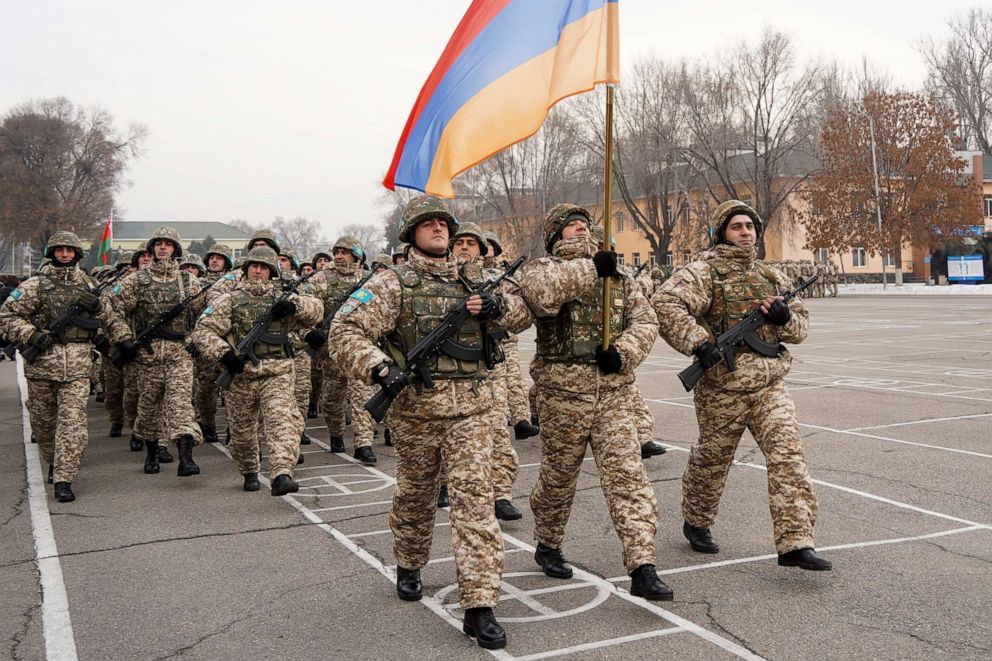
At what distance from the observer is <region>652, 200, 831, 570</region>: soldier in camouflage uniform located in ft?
16.8

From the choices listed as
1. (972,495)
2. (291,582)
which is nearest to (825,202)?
(972,495)

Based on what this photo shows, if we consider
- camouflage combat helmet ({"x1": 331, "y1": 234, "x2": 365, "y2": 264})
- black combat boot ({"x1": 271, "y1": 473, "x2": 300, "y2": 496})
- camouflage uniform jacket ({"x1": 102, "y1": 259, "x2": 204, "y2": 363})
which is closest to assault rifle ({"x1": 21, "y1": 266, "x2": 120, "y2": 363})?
camouflage uniform jacket ({"x1": 102, "y1": 259, "x2": 204, "y2": 363})

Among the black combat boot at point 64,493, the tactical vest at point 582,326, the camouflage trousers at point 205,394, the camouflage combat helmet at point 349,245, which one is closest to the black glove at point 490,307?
the tactical vest at point 582,326

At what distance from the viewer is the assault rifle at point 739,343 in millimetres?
5289

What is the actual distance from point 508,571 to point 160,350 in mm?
5318

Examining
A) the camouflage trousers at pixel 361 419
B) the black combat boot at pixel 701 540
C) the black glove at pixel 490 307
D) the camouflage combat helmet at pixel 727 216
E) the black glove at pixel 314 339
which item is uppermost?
the camouflage combat helmet at pixel 727 216

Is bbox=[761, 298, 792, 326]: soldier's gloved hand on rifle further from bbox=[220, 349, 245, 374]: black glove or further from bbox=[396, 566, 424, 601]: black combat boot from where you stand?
bbox=[220, 349, 245, 374]: black glove

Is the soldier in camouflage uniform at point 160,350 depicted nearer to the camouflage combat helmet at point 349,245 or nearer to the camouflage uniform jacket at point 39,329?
the camouflage uniform jacket at point 39,329

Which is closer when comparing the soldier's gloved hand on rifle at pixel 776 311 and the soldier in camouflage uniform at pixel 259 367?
the soldier's gloved hand on rifle at pixel 776 311

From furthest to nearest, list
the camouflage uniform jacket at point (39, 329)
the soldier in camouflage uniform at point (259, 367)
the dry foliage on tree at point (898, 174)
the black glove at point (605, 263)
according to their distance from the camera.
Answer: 1. the dry foliage on tree at point (898, 174)
2. the camouflage uniform jacket at point (39, 329)
3. the soldier in camouflage uniform at point (259, 367)
4. the black glove at point (605, 263)

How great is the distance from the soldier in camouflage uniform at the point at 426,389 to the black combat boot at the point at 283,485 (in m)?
2.42

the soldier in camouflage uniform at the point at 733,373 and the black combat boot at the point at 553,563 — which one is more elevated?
the soldier in camouflage uniform at the point at 733,373

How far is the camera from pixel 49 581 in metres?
5.34

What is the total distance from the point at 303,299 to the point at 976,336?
17729 millimetres
